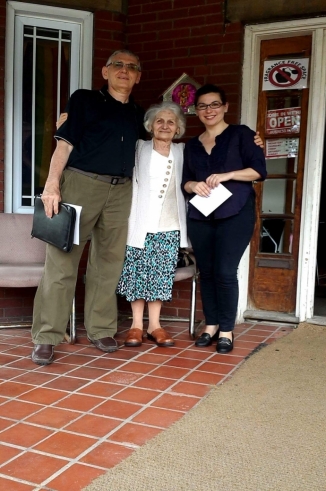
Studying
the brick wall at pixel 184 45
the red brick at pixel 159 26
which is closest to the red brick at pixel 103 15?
the brick wall at pixel 184 45

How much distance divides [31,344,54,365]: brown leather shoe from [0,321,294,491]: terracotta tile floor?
5cm

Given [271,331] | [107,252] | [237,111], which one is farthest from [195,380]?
[237,111]

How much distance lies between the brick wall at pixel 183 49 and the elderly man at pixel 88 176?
1.01m

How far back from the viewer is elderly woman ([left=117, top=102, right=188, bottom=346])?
11.2 ft

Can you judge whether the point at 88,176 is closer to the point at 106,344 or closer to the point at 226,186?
the point at 226,186

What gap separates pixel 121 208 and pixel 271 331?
149 centimetres

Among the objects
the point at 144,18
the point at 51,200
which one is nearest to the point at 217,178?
the point at 51,200

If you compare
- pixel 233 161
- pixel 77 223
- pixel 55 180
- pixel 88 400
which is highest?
pixel 233 161

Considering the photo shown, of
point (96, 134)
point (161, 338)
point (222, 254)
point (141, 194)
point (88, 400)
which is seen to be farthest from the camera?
point (161, 338)

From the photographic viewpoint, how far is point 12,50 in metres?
4.05

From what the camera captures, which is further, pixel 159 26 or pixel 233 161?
pixel 159 26

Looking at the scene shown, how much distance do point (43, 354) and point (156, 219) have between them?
1080mm

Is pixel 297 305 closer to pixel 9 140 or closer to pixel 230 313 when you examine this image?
pixel 230 313

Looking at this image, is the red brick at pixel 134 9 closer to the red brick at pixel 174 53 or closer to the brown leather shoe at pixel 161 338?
the red brick at pixel 174 53
